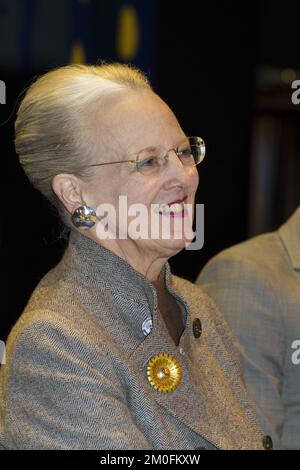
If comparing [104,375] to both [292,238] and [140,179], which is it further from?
[292,238]

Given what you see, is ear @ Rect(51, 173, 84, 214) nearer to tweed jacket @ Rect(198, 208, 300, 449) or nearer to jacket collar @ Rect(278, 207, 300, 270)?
tweed jacket @ Rect(198, 208, 300, 449)

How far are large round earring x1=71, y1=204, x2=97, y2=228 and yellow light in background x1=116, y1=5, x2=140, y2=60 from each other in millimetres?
2411

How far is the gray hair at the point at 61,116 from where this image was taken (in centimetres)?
189

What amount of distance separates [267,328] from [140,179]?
0.70m

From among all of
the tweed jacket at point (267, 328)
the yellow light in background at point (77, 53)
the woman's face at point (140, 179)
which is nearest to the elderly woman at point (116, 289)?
the woman's face at point (140, 179)

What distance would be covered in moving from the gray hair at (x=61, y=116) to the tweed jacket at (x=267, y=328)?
69 cm

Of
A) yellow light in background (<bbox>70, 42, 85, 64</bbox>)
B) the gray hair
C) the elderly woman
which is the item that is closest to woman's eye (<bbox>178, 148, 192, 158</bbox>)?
the elderly woman

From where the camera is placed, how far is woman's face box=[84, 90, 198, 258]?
190cm

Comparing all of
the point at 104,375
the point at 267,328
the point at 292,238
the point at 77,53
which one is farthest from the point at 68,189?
the point at 77,53

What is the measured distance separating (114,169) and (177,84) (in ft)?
8.48

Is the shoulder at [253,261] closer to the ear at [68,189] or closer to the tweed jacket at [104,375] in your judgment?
the tweed jacket at [104,375]

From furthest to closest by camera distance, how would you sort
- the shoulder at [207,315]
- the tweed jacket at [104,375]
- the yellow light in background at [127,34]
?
the yellow light in background at [127,34] < the shoulder at [207,315] < the tweed jacket at [104,375]

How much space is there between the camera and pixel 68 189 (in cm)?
194
